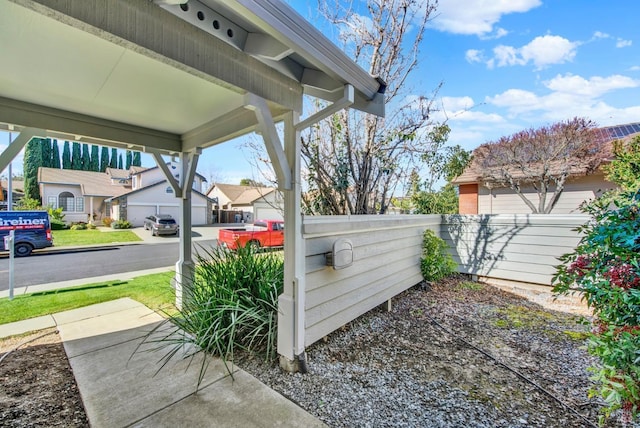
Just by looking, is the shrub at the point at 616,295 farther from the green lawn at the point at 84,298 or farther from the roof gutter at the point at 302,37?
the green lawn at the point at 84,298

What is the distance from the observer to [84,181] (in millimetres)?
21906

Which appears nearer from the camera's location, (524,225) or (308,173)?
(308,173)

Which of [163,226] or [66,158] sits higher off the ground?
[66,158]

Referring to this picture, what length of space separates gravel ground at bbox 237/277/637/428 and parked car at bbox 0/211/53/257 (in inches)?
487

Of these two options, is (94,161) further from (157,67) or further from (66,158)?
(157,67)

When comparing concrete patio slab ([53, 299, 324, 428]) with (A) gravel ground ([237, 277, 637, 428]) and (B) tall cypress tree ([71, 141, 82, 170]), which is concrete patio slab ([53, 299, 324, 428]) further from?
(B) tall cypress tree ([71, 141, 82, 170])

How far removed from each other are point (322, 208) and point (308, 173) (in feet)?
2.25

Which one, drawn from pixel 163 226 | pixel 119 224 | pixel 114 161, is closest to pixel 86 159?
→ pixel 114 161

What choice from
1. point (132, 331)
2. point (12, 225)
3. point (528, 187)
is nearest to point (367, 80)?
point (132, 331)

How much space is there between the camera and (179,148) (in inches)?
161

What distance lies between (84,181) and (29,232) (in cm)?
1434

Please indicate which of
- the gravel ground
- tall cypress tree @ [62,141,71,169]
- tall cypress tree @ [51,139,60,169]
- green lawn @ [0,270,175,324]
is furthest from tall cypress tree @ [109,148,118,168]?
the gravel ground

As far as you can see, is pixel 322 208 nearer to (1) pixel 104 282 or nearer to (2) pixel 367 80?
(2) pixel 367 80

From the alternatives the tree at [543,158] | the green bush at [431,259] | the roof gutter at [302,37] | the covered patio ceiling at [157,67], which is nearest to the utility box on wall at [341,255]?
the covered patio ceiling at [157,67]
